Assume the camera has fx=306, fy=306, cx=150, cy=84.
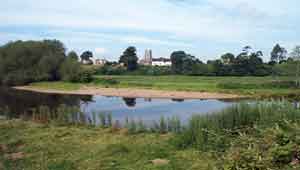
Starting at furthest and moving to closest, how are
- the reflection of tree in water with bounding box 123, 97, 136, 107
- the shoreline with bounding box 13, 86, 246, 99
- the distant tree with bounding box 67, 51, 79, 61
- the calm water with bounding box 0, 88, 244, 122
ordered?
the distant tree with bounding box 67, 51, 79, 61 < the shoreline with bounding box 13, 86, 246, 99 < the reflection of tree in water with bounding box 123, 97, 136, 107 < the calm water with bounding box 0, 88, 244, 122

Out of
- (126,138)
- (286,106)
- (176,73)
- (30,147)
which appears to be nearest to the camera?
(286,106)

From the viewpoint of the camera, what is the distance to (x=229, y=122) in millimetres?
8188

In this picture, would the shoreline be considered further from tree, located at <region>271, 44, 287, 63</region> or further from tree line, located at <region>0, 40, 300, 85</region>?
tree, located at <region>271, 44, 287, 63</region>

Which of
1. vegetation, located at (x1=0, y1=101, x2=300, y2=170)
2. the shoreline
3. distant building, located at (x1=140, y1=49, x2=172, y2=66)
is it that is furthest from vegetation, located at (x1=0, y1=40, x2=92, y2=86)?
distant building, located at (x1=140, y1=49, x2=172, y2=66)

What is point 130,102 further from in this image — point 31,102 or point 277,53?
point 277,53

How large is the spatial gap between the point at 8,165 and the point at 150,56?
107900 mm

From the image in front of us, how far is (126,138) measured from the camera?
371 inches

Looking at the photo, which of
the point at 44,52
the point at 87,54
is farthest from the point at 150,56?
the point at 44,52

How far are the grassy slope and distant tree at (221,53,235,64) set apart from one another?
53.7m

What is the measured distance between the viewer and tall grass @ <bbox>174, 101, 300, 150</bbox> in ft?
22.6

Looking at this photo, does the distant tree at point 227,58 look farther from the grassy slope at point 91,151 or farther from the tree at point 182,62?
the grassy slope at point 91,151

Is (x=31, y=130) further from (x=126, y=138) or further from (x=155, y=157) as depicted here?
(x=155, y=157)

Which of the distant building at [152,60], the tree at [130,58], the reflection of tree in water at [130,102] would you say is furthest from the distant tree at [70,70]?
the distant building at [152,60]

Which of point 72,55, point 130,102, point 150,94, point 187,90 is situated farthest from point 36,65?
point 187,90
